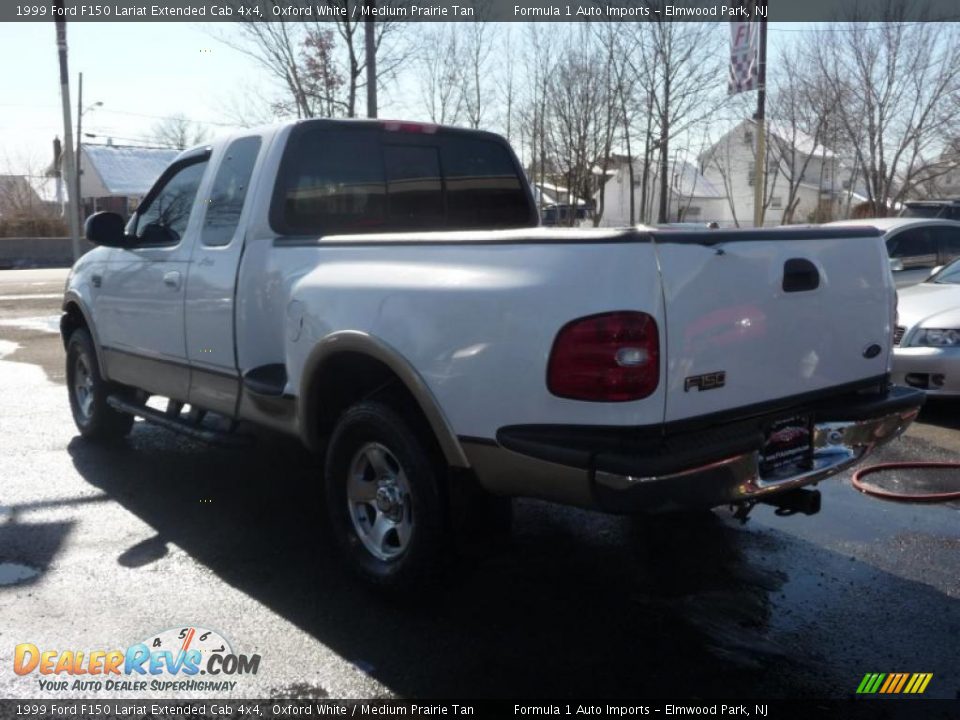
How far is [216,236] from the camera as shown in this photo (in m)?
4.95

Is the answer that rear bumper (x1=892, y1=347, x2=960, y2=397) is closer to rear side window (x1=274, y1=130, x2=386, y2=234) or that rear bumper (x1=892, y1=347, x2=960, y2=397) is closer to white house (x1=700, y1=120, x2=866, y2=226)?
rear side window (x1=274, y1=130, x2=386, y2=234)

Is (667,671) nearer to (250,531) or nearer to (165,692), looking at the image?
(165,692)

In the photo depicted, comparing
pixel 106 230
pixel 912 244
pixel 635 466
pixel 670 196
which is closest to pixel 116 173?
pixel 670 196

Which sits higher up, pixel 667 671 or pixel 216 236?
pixel 216 236

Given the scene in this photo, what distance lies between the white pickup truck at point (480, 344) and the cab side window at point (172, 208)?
0.08 metres

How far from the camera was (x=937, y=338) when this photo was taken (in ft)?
22.8

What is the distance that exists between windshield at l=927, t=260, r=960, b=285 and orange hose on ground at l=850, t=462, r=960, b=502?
9.76 ft

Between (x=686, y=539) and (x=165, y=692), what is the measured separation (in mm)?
2635

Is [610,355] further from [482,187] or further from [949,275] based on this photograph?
[949,275]

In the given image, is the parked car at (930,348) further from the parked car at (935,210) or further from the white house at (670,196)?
the white house at (670,196)

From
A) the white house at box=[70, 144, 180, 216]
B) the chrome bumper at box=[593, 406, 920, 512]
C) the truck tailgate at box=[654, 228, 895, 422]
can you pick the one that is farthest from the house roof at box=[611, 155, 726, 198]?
the white house at box=[70, 144, 180, 216]

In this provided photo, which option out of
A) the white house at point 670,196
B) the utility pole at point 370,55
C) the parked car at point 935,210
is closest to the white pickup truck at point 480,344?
the utility pole at point 370,55

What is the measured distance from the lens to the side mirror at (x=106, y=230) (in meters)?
5.60

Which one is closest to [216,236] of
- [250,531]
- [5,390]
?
[250,531]
